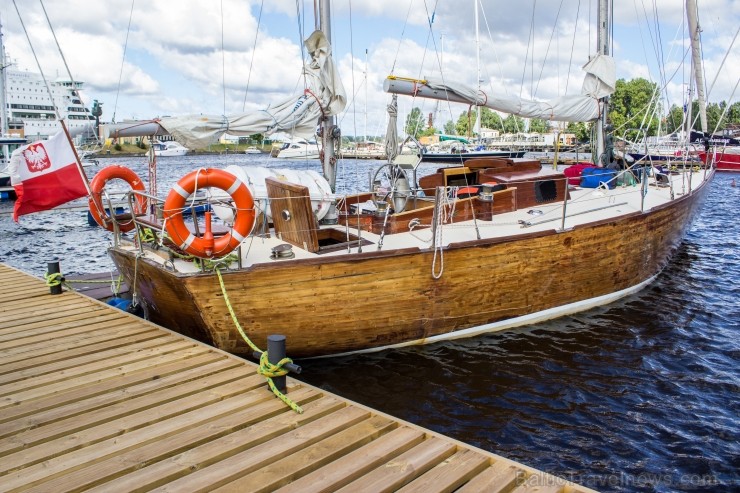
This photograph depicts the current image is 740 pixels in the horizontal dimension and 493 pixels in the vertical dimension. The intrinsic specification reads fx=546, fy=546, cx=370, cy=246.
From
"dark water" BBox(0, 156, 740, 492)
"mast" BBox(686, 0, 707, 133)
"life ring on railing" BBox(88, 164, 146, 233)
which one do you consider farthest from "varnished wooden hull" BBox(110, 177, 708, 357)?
"mast" BBox(686, 0, 707, 133)

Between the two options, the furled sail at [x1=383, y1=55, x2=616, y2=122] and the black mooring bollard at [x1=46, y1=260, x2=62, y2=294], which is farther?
the furled sail at [x1=383, y1=55, x2=616, y2=122]

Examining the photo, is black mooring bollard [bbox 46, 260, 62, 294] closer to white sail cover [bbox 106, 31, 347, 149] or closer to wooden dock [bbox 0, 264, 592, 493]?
white sail cover [bbox 106, 31, 347, 149]

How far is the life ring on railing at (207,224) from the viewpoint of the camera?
661cm

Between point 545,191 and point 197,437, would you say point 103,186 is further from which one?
point 545,191

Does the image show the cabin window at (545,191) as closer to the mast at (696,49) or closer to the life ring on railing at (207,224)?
the life ring on railing at (207,224)

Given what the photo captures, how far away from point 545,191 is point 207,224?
23.2 feet

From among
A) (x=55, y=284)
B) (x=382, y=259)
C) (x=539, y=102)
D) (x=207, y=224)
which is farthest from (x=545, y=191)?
(x=55, y=284)

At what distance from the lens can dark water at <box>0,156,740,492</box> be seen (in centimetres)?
590

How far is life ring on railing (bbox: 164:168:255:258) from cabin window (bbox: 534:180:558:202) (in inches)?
250

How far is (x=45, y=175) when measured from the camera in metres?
A: 7.89

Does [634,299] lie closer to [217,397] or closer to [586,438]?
[586,438]

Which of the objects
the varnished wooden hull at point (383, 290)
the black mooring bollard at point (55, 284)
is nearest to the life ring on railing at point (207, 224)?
the varnished wooden hull at point (383, 290)

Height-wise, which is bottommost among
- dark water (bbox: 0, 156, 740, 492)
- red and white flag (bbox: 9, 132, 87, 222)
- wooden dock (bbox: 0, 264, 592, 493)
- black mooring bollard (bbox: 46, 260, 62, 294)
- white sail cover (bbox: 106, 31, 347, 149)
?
dark water (bbox: 0, 156, 740, 492)

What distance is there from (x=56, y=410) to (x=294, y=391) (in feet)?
7.15
